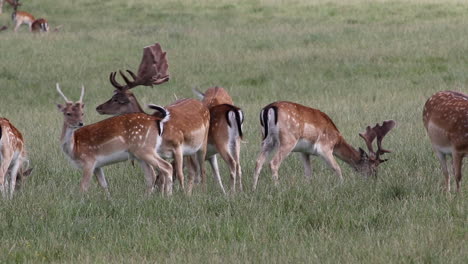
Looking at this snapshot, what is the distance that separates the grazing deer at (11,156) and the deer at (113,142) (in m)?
0.45

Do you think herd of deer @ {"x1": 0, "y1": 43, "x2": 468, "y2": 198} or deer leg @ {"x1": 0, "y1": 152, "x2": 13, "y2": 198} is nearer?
herd of deer @ {"x1": 0, "y1": 43, "x2": 468, "y2": 198}

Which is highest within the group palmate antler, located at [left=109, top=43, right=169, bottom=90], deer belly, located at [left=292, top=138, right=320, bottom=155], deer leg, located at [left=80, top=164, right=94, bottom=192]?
palmate antler, located at [left=109, top=43, right=169, bottom=90]

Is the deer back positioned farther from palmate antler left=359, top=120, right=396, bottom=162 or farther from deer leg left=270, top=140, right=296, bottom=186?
deer leg left=270, top=140, right=296, bottom=186

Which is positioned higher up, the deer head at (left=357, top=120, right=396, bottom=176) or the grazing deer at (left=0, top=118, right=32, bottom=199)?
the grazing deer at (left=0, top=118, right=32, bottom=199)

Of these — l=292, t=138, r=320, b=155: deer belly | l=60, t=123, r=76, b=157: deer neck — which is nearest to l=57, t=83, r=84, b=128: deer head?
l=60, t=123, r=76, b=157: deer neck

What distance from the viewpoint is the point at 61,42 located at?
21016 mm

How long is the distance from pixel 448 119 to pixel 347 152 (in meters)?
2.01

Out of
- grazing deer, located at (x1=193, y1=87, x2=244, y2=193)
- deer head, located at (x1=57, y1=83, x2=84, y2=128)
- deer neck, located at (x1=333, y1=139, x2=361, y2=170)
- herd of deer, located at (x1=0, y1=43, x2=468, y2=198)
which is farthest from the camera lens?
deer neck, located at (x1=333, y1=139, x2=361, y2=170)

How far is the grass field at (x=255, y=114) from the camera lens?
5.65 m

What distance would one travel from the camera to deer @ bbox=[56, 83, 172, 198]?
304 inches

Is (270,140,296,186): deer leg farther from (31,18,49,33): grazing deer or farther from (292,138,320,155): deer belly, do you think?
(31,18,49,33): grazing deer

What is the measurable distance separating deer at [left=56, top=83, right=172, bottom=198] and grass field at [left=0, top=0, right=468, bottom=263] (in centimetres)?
33

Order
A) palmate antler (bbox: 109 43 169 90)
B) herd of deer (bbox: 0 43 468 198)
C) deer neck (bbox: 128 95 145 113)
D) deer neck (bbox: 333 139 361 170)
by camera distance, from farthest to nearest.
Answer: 1. palmate antler (bbox: 109 43 169 90)
2. deer neck (bbox: 128 95 145 113)
3. deer neck (bbox: 333 139 361 170)
4. herd of deer (bbox: 0 43 468 198)

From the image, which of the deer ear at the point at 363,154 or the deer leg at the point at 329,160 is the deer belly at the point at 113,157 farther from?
the deer ear at the point at 363,154
